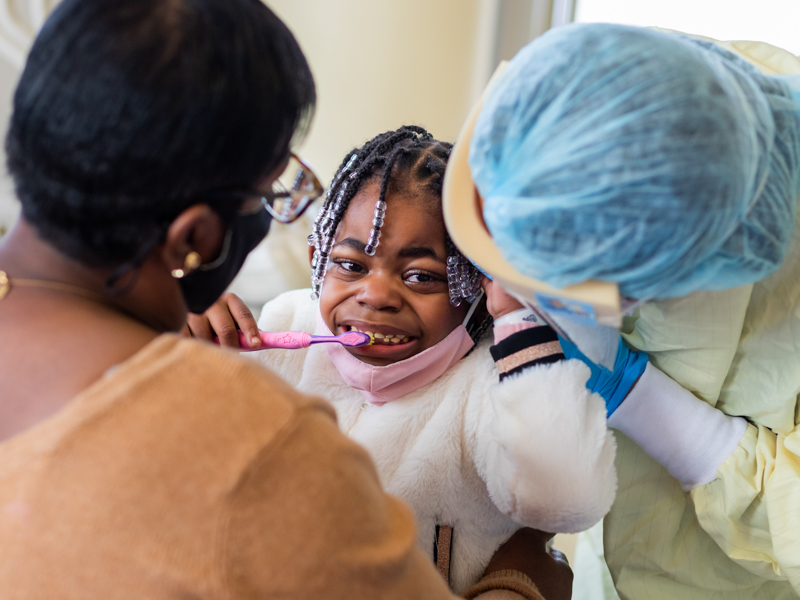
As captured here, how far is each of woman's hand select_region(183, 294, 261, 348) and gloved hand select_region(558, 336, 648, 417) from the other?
0.54m

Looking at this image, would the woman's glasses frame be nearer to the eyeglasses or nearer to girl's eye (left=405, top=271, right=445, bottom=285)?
the eyeglasses

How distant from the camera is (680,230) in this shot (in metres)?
0.63

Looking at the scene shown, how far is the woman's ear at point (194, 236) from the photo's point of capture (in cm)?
56

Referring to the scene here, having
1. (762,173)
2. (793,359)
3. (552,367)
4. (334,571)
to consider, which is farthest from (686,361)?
(334,571)

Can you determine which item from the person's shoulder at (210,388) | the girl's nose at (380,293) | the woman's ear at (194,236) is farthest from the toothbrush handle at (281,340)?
the person's shoulder at (210,388)

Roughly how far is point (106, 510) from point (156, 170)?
28 centimetres

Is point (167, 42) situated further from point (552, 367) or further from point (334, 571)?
point (552, 367)

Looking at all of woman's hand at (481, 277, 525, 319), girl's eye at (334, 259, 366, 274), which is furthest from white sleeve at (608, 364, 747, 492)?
girl's eye at (334, 259, 366, 274)

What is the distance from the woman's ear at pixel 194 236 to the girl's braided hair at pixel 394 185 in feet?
1.38

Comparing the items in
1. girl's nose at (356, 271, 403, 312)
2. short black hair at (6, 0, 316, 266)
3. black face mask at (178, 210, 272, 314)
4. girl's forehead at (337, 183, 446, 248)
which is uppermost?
short black hair at (6, 0, 316, 266)

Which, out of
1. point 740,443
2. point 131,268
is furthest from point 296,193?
point 740,443

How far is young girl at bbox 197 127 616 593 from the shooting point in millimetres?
863

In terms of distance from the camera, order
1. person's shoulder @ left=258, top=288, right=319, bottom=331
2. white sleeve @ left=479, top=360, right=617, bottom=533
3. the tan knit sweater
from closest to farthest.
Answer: the tan knit sweater → white sleeve @ left=479, top=360, right=617, bottom=533 → person's shoulder @ left=258, top=288, right=319, bottom=331

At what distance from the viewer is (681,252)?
A: 0.65 m
